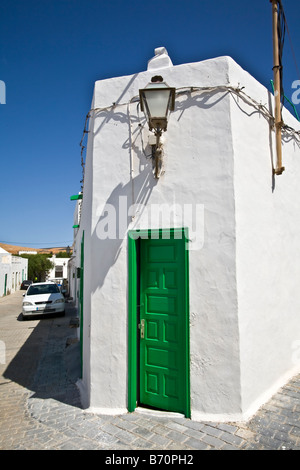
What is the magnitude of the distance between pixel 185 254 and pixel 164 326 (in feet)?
3.25

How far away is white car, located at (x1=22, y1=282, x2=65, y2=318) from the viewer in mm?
12977

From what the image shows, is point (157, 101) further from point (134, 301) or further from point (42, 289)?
point (42, 289)

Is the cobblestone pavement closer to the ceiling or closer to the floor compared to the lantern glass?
closer to the floor

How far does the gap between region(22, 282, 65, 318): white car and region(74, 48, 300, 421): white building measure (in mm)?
9690

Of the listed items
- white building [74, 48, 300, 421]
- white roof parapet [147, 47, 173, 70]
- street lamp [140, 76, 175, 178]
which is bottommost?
white building [74, 48, 300, 421]

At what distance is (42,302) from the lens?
1327 cm

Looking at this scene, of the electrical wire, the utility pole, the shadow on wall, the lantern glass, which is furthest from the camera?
the utility pole

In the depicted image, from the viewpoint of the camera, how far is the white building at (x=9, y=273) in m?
25.4

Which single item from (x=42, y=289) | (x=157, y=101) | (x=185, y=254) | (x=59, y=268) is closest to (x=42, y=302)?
(x=42, y=289)

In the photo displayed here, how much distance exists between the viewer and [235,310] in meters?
3.65

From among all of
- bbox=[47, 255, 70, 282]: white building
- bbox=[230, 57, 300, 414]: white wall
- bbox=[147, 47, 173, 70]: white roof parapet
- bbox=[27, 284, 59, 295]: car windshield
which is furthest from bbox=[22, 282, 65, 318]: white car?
bbox=[47, 255, 70, 282]: white building

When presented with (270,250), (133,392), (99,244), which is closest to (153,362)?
(133,392)

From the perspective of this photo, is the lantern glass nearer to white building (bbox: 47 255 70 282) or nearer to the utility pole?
the utility pole

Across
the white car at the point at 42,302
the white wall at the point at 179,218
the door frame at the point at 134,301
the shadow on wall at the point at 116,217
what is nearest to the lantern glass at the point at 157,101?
the white wall at the point at 179,218
